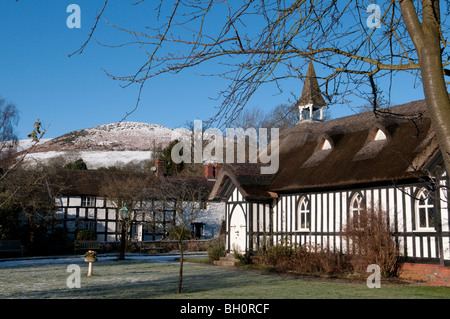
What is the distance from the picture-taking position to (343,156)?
18047 mm

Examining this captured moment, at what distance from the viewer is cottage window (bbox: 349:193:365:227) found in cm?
1605

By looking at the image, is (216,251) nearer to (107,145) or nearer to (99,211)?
(99,211)

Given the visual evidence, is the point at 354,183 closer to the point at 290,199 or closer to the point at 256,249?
the point at 290,199

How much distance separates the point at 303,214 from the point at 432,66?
1660 cm

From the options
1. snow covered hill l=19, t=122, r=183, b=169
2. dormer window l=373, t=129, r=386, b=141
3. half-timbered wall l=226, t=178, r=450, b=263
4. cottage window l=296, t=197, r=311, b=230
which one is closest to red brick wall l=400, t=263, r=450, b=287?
half-timbered wall l=226, t=178, r=450, b=263

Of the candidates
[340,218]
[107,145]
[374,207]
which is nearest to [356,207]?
[340,218]

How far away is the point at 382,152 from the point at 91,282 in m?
10.8

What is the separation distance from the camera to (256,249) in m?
20.8

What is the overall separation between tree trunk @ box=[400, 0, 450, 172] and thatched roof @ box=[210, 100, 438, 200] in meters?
9.97

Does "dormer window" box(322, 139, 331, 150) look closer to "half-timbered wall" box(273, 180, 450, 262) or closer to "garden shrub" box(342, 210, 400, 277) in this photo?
"half-timbered wall" box(273, 180, 450, 262)

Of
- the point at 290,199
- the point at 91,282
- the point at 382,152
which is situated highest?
the point at 382,152

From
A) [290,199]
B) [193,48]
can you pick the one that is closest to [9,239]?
[290,199]

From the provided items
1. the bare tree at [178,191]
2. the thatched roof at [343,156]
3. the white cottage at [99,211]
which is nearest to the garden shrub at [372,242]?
the thatched roof at [343,156]

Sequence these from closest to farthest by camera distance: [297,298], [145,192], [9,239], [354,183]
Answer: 1. [297,298]
2. [354,183]
3. [9,239]
4. [145,192]
